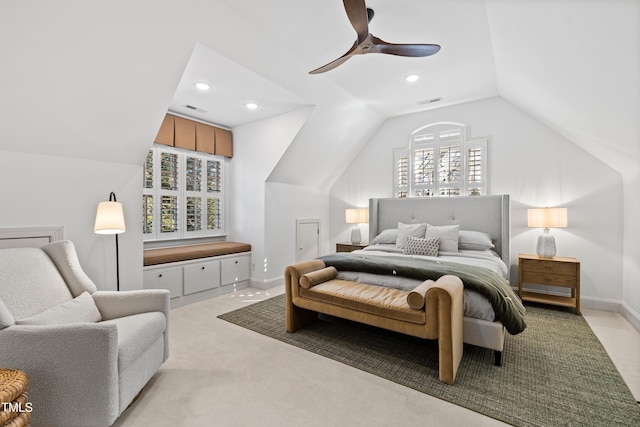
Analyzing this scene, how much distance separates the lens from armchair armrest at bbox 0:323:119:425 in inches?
56.1

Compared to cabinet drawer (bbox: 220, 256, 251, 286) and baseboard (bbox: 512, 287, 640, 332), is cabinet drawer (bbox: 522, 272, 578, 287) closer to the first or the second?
baseboard (bbox: 512, 287, 640, 332)

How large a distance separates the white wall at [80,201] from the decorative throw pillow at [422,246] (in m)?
3.15

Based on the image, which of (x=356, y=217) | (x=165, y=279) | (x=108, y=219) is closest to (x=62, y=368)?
(x=108, y=219)

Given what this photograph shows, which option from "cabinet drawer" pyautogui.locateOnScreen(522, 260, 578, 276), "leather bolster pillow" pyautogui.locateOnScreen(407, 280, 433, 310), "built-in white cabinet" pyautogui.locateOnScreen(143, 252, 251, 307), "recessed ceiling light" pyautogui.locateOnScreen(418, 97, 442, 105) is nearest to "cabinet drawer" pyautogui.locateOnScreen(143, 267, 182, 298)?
"built-in white cabinet" pyautogui.locateOnScreen(143, 252, 251, 307)

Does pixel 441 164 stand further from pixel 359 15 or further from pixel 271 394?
pixel 271 394

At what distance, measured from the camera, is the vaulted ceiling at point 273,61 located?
182 cm

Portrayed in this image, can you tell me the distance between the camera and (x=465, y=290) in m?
2.27

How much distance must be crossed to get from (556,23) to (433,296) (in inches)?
75.3

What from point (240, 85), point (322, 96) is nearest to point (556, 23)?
point (322, 96)

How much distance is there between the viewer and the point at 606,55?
5.64 ft

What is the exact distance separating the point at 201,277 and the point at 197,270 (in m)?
0.12

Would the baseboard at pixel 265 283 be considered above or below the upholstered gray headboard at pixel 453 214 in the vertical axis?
below

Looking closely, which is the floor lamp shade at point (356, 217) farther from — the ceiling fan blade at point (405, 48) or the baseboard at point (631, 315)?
the baseboard at point (631, 315)

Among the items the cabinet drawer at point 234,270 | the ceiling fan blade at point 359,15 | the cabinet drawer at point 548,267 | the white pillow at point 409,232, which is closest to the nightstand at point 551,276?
the cabinet drawer at point 548,267
